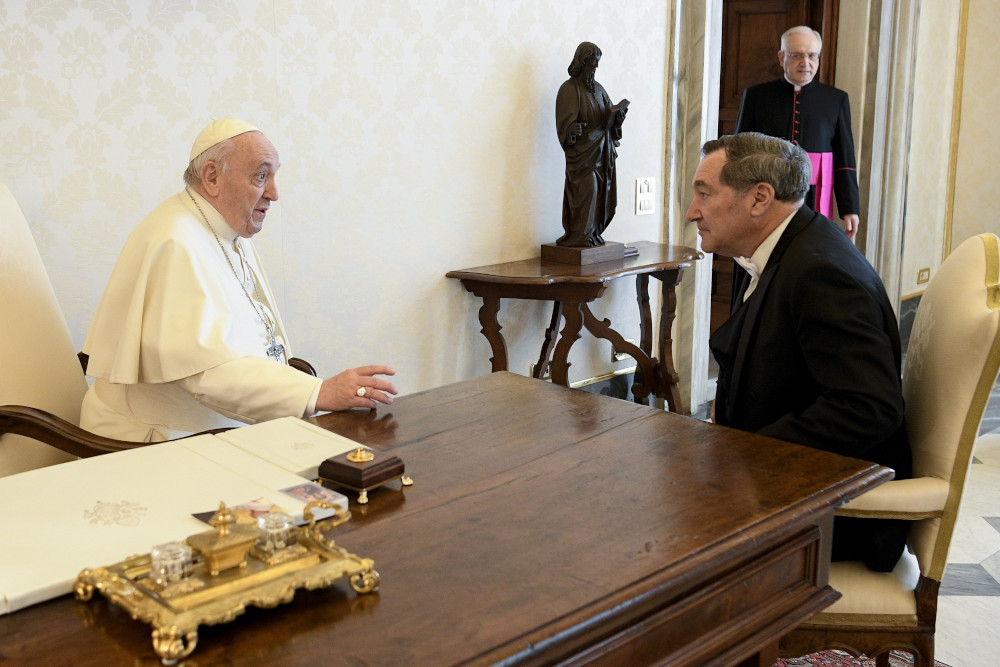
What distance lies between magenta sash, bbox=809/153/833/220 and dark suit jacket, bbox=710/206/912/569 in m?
2.95

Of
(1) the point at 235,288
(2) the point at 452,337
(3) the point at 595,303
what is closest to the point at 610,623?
(1) the point at 235,288

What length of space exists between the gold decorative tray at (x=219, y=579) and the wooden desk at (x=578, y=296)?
2.66 m

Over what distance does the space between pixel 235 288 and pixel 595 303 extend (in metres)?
2.51

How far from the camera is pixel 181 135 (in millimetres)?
3051

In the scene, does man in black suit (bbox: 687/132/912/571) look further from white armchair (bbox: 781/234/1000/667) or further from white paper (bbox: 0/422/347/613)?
white paper (bbox: 0/422/347/613)

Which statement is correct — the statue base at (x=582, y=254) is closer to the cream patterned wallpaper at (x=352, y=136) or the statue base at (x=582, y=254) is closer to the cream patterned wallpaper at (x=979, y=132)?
the cream patterned wallpaper at (x=352, y=136)

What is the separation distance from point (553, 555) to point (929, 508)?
3.40ft

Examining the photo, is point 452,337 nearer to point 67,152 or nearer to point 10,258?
point 67,152

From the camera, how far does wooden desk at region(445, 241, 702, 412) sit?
391 cm

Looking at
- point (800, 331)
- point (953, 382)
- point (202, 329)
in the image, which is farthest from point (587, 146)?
point (953, 382)

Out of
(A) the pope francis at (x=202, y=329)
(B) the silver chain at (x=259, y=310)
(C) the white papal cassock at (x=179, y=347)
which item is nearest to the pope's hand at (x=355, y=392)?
(A) the pope francis at (x=202, y=329)

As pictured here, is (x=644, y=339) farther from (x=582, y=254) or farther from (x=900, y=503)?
(x=900, y=503)

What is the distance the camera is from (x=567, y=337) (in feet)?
13.1

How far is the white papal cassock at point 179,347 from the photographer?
225cm
